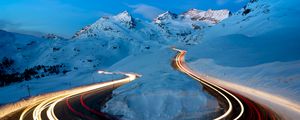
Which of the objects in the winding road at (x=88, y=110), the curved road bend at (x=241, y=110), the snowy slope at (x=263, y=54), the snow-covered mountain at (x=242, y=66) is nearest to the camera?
the curved road bend at (x=241, y=110)

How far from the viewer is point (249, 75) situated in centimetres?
6153

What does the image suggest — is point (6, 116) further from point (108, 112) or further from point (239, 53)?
point (239, 53)

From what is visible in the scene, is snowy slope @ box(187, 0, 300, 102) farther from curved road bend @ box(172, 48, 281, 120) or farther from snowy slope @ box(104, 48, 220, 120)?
snowy slope @ box(104, 48, 220, 120)

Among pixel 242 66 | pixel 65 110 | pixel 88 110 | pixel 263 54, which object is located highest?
pixel 263 54

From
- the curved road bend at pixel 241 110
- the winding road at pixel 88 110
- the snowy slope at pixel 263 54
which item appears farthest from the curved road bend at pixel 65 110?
the snowy slope at pixel 263 54

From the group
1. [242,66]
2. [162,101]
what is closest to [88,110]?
[162,101]

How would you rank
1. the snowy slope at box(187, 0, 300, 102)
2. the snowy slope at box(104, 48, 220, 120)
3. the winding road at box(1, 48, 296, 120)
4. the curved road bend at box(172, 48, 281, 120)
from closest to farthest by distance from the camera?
the snowy slope at box(104, 48, 220, 120) < the curved road bend at box(172, 48, 281, 120) < the winding road at box(1, 48, 296, 120) < the snowy slope at box(187, 0, 300, 102)

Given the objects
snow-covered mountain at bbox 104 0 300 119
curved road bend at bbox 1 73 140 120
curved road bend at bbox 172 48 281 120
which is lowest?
curved road bend at bbox 172 48 281 120

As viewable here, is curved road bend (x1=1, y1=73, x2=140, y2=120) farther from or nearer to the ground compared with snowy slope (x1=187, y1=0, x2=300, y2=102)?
nearer to the ground

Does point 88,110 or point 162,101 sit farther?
point 88,110

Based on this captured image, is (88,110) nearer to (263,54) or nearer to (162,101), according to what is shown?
(162,101)

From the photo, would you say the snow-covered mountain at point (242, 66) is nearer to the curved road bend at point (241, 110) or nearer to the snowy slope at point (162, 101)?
the snowy slope at point (162, 101)

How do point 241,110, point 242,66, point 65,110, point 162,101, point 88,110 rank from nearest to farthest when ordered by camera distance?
point 162,101 < point 241,110 < point 88,110 < point 65,110 < point 242,66

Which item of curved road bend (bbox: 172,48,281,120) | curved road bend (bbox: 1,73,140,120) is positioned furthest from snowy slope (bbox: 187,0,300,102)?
curved road bend (bbox: 1,73,140,120)
